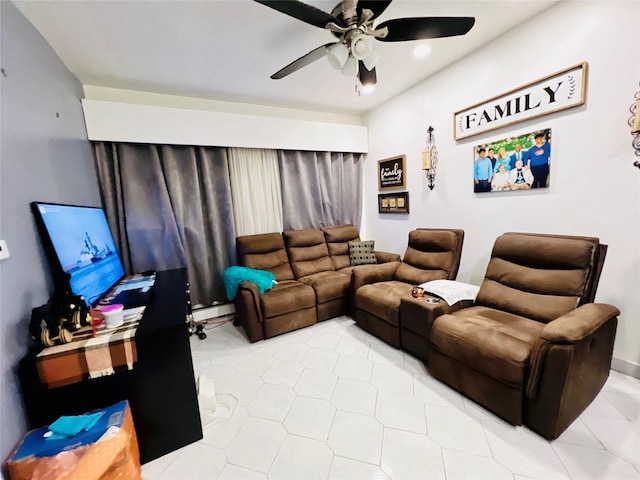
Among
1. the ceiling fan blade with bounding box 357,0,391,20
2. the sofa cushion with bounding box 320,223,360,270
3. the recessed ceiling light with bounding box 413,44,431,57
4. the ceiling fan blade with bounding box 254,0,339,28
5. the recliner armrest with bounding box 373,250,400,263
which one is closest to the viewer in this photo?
the ceiling fan blade with bounding box 254,0,339,28

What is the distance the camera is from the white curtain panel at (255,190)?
3.13 meters

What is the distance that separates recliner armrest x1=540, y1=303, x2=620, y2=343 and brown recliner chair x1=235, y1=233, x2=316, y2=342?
1862mm

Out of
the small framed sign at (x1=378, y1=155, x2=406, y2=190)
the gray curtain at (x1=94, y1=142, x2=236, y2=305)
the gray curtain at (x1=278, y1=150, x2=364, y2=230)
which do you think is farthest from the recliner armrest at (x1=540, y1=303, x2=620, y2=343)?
the gray curtain at (x1=94, y1=142, x2=236, y2=305)

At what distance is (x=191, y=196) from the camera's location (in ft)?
9.38

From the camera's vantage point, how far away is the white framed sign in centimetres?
179

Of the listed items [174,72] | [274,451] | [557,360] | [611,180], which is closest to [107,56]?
[174,72]

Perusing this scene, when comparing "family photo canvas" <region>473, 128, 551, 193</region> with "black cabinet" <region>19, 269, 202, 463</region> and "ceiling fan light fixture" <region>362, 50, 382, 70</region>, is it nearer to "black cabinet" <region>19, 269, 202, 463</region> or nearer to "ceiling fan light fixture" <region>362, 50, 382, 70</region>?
"ceiling fan light fixture" <region>362, 50, 382, 70</region>

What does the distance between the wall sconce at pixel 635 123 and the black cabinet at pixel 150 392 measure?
2857 mm

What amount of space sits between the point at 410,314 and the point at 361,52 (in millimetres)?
1813

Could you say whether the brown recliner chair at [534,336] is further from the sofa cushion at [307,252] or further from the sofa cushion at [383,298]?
the sofa cushion at [307,252]

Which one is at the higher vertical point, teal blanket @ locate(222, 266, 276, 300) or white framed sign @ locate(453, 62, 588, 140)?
white framed sign @ locate(453, 62, 588, 140)

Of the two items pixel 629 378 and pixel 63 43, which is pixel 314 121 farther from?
pixel 629 378

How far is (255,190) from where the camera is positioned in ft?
10.7

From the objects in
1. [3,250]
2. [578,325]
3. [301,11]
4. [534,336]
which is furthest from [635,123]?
[3,250]
